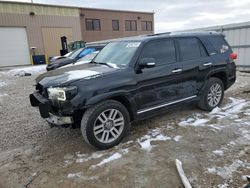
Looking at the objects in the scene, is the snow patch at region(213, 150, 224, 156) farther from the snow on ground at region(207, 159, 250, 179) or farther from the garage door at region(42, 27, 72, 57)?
the garage door at region(42, 27, 72, 57)

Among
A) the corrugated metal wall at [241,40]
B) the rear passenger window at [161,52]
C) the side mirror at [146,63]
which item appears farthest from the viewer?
the corrugated metal wall at [241,40]

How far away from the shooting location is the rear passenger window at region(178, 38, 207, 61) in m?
4.66

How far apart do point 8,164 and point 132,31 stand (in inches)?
1339

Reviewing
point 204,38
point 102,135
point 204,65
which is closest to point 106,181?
point 102,135

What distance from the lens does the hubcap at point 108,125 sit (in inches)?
142

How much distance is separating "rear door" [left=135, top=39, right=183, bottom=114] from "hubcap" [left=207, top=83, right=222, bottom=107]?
1.06 meters

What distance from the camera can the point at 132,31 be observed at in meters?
35.5

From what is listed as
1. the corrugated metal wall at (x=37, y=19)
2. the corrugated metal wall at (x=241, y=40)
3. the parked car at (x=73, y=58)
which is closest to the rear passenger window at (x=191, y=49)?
the corrugated metal wall at (x=241, y=40)

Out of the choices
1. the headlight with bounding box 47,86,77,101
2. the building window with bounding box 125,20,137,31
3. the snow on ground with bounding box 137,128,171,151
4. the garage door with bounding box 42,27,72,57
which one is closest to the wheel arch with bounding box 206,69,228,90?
the snow on ground with bounding box 137,128,171,151

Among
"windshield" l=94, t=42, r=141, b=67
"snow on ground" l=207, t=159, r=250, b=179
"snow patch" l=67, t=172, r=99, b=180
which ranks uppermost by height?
"windshield" l=94, t=42, r=141, b=67

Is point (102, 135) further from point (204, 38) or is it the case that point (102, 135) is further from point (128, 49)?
point (204, 38)

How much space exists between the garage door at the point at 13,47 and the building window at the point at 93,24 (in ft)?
29.1

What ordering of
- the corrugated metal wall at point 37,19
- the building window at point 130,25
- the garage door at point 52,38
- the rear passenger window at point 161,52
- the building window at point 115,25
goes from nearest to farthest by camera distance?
1. the rear passenger window at point 161,52
2. the corrugated metal wall at point 37,19
3. the garage door at point 52,38
4. the building window at point 115,25
5. the building window at point 130,25

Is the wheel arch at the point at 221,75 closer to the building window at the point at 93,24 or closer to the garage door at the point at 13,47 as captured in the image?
the garage door at the point at 13,47
